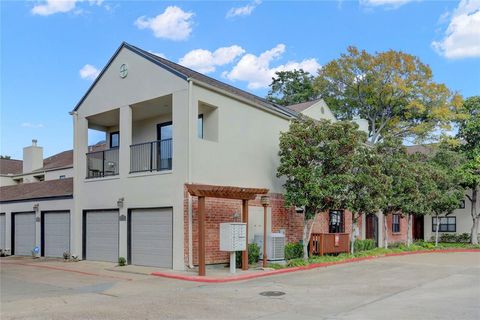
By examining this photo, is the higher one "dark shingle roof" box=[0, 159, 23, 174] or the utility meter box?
"dark shingle roof" box=[0, 159, 23, 174]

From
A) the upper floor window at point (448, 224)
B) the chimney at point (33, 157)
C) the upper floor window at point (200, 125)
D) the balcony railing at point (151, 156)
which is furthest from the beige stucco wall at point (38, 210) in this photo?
the upper floor window at point (448, 224)

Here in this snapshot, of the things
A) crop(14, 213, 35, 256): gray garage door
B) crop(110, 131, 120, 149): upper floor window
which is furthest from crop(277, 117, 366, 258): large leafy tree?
crop(14, 213, 35, 256): gray garage door

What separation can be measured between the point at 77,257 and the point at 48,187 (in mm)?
5089

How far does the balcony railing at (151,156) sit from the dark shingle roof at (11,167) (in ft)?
76.1

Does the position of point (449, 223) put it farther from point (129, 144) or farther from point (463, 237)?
point (129, 144)

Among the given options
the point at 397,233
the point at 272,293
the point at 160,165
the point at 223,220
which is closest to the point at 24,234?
the point at 160,165

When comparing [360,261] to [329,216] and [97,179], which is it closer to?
[329,216]

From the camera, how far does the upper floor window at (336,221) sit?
2221 centimetres

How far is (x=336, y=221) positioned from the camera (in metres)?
22.7

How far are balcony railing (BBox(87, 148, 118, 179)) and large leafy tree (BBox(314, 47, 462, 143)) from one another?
2148 cm

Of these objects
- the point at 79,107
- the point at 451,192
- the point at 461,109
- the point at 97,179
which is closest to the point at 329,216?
the point at 451,192

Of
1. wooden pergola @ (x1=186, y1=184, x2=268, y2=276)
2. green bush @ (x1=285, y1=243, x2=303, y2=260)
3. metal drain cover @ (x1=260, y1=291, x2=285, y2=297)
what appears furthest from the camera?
green bush @ (x1=285, y1=243, x2=303, y2=260)

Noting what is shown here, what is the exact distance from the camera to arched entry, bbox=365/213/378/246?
25703mm

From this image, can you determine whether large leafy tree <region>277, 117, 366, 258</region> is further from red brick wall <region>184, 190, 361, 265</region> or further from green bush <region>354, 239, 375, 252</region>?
green bush <region>354, 239, 375, 252</region>
